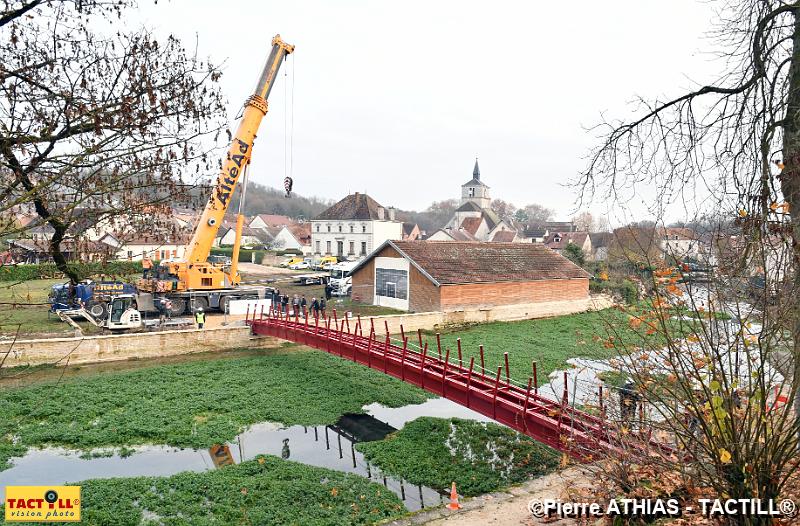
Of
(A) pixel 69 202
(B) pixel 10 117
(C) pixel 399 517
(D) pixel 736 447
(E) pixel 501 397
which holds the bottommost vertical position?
(C) pixel 399 517

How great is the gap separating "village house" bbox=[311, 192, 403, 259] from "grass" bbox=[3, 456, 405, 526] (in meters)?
48.1

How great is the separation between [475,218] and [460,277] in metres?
57.1

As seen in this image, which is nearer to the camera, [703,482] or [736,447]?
[736,447]

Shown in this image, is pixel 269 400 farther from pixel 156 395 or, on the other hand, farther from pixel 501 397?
pixel 501 397

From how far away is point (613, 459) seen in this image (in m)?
6.36

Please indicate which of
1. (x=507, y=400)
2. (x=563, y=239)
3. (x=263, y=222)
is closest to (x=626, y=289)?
(x=507, y=400)

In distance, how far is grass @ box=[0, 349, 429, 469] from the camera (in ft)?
39.3

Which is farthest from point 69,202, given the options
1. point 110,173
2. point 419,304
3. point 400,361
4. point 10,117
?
point 419,304

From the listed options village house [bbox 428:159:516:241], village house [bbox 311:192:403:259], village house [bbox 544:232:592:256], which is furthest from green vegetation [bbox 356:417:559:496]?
village house [bbox 428:159:516:241]

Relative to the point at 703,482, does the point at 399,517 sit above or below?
below

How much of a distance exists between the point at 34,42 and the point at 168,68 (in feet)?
3.55

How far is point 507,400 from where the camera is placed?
10562mm

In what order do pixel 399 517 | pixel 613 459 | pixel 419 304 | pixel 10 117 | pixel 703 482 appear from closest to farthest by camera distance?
pixel 10 117 → pixel 703 482 → pixel 613 459 → pixel 399 517 → pixel 419 304

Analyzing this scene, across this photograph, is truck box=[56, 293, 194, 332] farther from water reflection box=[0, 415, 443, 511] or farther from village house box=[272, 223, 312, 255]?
village house box=[272, 223, 312, 255]
